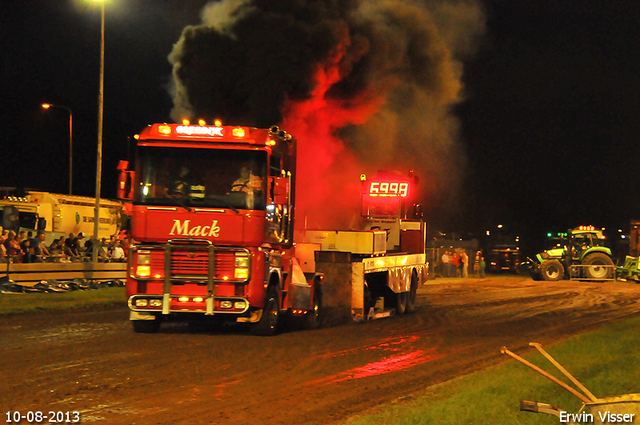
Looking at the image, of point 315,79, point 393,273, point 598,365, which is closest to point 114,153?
point 315,79

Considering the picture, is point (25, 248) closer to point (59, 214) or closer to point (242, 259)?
point (59, 214)

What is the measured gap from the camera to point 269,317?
12219mm

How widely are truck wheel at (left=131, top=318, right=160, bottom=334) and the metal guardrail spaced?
28682 millimetres

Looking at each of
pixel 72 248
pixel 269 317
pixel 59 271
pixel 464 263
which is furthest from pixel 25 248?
pixel 464 263

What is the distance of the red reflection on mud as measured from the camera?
8.76 metres

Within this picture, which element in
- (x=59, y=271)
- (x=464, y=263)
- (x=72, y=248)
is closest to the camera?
(x=59, y=271)

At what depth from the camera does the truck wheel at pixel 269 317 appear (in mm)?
12141

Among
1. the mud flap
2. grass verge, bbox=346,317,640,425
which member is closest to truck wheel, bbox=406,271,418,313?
the mud flap

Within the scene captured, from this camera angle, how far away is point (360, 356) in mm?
10648

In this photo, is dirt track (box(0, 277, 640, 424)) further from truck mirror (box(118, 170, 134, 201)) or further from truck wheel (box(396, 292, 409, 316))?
truck mirror (box(118, 170, 134, 201))

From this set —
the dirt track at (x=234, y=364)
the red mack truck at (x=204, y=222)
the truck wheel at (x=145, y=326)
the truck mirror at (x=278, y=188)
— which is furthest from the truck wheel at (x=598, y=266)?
the truck wheel at (x=145, y=326)

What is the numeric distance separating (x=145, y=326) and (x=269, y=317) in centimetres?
210

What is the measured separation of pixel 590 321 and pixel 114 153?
5140cm

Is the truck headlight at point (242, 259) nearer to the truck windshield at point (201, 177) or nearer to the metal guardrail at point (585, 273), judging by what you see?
the truck windshield at point (201, 177)
